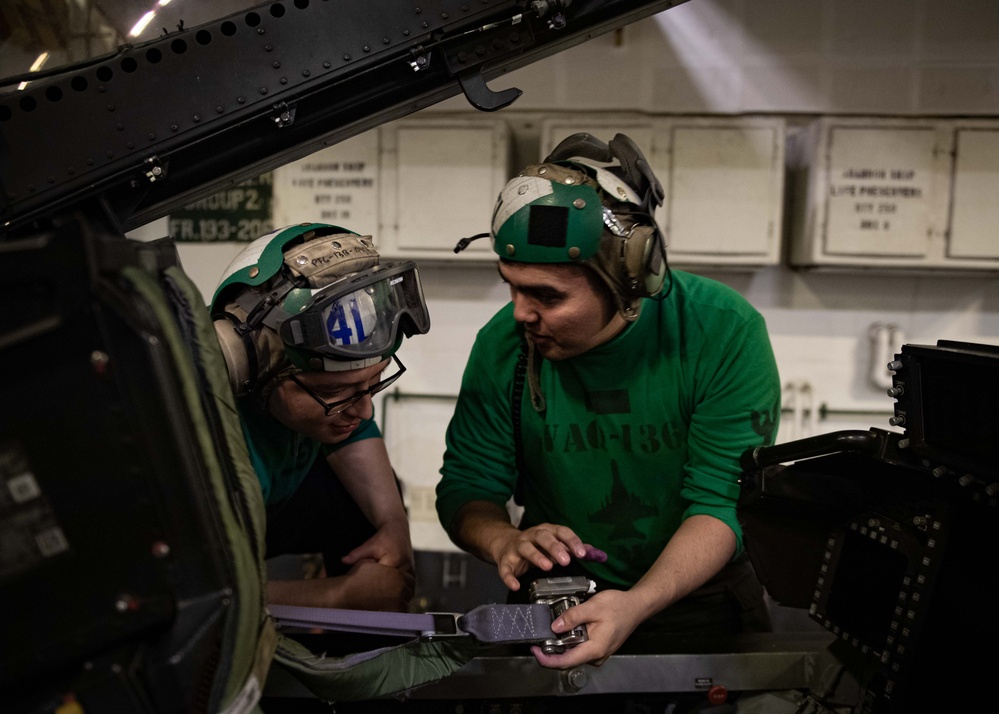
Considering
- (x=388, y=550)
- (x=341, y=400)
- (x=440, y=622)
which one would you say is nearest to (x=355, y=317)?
(x=341, y=400)

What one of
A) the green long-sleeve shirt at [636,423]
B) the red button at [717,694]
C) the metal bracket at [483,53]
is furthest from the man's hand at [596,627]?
the metal bracket at [483,53]

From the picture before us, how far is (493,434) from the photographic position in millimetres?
1791

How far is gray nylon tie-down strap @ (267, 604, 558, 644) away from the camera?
1.08 meters

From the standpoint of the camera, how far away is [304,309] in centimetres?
123

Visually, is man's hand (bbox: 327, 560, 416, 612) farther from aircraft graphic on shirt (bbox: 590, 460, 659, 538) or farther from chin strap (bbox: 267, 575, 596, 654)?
aircraft graphic on shirt (bbox: 590, 460, 659, 538)

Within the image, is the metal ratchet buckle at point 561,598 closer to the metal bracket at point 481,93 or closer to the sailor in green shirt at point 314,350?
the sailor in green shirt at point 314,350

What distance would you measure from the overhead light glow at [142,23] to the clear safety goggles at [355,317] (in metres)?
0.81

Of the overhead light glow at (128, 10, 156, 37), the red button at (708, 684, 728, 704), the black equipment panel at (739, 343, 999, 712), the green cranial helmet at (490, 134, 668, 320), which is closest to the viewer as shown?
the black equipment panel at (739, 343, 999, 712)

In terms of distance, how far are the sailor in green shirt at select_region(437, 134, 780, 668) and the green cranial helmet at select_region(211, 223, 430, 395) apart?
316 mm

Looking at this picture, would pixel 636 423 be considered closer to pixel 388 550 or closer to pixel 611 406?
pixel 611 406

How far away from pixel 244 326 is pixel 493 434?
0.73 m

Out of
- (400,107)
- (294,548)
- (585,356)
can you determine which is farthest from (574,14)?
(294,548)

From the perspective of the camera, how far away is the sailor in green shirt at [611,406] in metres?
1.46

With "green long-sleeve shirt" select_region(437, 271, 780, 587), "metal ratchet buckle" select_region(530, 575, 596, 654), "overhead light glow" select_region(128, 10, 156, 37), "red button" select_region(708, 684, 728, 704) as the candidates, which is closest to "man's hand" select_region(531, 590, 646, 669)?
"metal ratchet buckle" select_region(530, 575, 596, 654)
